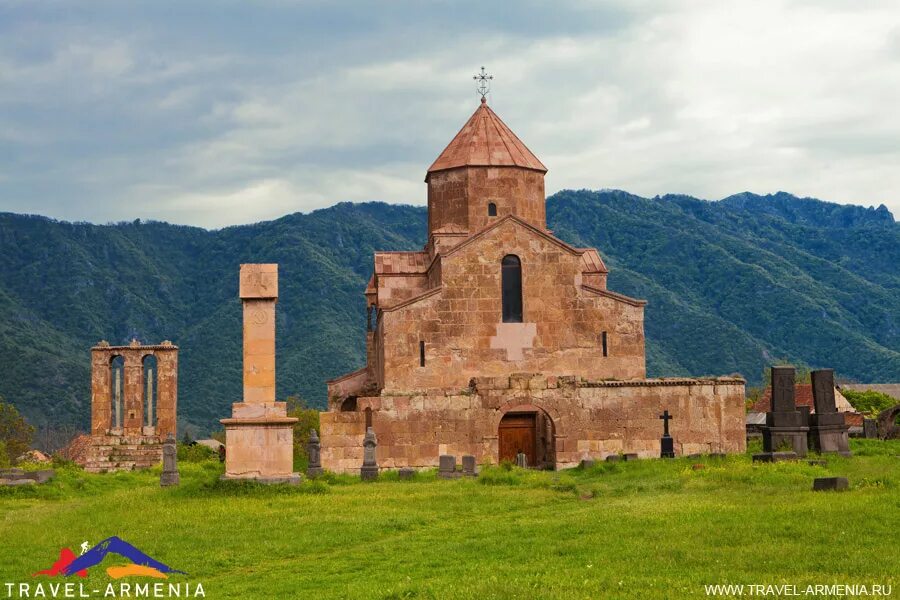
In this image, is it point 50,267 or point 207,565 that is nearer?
point 207,565

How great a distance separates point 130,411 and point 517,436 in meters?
16.6

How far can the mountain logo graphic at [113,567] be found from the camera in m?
12.8

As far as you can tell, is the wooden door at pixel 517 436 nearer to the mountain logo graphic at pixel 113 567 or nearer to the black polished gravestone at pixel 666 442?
the black polished gravestone at pixel 666 442

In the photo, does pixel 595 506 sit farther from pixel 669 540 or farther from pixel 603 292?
pixel 603 292

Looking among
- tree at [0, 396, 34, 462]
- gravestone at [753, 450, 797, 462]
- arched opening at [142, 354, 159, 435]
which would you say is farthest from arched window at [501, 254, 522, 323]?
tree at [0, 396, 34, 462]

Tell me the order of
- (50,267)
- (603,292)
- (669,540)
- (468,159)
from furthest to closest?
(50,267) < (468,159) < (603,292) < (669,540)

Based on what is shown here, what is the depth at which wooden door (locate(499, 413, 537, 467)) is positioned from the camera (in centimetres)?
3144

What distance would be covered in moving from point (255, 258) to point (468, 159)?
234 ft

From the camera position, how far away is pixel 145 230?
A: 114 m

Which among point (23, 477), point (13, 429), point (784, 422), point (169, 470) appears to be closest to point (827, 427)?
point (784, 422)

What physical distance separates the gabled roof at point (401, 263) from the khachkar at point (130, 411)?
9.58 m

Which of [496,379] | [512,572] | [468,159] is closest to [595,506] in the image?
[512,572]

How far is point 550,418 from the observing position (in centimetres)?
2986

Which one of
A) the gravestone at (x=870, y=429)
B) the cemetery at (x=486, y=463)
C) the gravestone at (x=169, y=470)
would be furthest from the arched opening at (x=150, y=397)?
the gravestone at (x=870, y=429)
